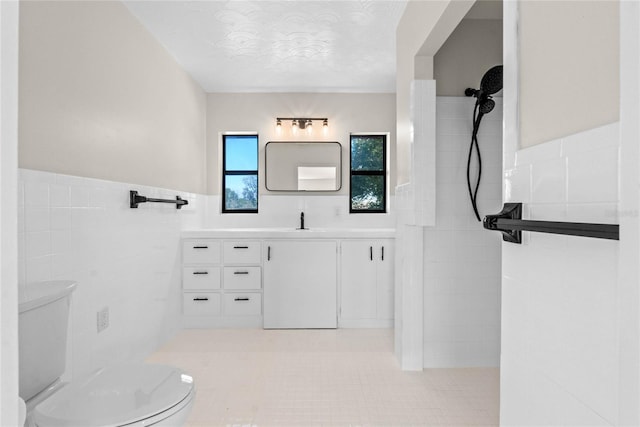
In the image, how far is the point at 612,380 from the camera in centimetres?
63

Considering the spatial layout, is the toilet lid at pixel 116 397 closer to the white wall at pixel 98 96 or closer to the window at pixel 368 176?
the white wall at pixel 98 96

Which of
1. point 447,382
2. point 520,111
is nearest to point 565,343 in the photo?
point 520,111

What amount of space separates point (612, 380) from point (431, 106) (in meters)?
2.01

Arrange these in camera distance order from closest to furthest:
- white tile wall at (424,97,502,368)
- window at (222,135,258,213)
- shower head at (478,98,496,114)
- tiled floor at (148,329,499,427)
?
1. tiled floor at (148,329,499,427)
2. shower head at (478,98,496,114)
3. white tile wall at (424,97,502,368)
4. window at (222,135,258,213)

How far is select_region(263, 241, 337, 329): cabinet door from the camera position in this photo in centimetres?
337

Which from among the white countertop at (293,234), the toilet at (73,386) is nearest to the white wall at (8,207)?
the toilet at (73,386)

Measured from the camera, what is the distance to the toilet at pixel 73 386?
114 cm

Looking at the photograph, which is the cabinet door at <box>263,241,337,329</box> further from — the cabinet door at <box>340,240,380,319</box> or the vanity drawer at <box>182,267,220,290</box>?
the vanity drawer at <box>182,267,220,290</box>

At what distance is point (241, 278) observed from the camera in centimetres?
340

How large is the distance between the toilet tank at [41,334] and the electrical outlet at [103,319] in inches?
26.4

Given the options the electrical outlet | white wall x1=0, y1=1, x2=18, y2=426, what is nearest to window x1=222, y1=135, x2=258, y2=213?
the electrical outlet

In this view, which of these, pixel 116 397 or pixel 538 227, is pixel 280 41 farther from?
pixel 538 227

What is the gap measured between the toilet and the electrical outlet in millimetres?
644

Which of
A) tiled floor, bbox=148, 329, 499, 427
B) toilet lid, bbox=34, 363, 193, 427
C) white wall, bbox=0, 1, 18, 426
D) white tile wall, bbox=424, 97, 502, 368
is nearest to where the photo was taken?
white wall, bbox=0, 1, 18, 426
